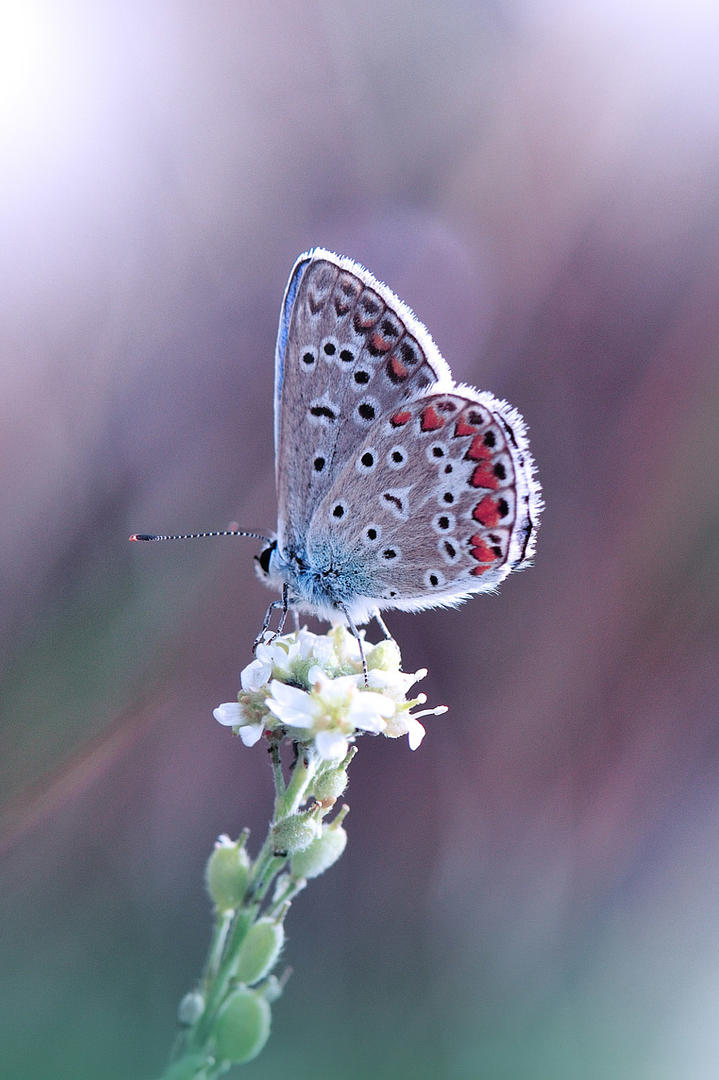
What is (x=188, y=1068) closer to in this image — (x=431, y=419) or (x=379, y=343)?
(x=431, y=419)

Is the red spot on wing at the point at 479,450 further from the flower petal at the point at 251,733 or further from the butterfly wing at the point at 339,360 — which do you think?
the flower petal at the point at 251,733

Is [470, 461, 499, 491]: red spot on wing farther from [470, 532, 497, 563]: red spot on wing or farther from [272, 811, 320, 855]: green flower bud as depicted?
[272, 811, 320, 855]: green flower bud

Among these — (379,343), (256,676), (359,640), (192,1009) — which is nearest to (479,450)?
(379,343)

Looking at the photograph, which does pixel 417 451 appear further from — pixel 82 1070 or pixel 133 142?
pixel 133 142

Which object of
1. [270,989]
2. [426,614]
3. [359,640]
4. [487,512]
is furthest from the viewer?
[426,614]

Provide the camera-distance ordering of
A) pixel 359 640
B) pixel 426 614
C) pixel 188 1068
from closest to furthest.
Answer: pixel 188 1068 < pixel 359 640 < pixel 426 614

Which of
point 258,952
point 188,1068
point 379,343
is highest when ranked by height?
point 379,343

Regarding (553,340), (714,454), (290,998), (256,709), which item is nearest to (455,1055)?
(290,998)
